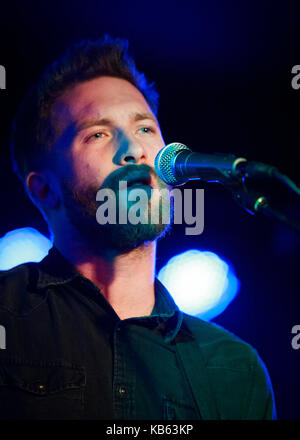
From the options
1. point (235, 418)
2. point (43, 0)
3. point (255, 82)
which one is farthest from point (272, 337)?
point (43, 0)

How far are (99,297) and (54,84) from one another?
1.29 meters

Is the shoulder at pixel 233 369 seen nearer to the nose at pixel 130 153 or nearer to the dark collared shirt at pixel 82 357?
the dark collared shirt at pixel 82 357

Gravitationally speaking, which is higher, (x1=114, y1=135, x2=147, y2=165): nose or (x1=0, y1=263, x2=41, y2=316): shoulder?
(x1=114, y1=135, x2=147, y2=165): nose

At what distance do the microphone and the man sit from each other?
46 centimetres

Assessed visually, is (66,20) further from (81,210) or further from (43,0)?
(81,210)

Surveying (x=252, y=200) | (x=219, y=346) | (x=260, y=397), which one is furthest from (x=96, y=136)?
(x=260, y=397)

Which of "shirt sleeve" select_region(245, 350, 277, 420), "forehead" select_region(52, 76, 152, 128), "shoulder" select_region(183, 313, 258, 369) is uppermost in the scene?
"forehead" select_region(52, 76, 152, 128)

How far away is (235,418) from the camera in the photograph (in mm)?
2023

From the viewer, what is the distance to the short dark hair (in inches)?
95.5

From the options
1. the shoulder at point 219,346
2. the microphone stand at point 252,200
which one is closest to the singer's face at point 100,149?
the shoulder at point 219,346

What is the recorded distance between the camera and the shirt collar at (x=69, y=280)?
82.1 inches

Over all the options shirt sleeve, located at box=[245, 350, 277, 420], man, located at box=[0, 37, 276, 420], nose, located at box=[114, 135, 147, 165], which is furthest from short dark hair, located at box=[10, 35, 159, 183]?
shirt sleeve, located at box=[245, 350, 277, 420]

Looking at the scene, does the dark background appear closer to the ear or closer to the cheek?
the ear
